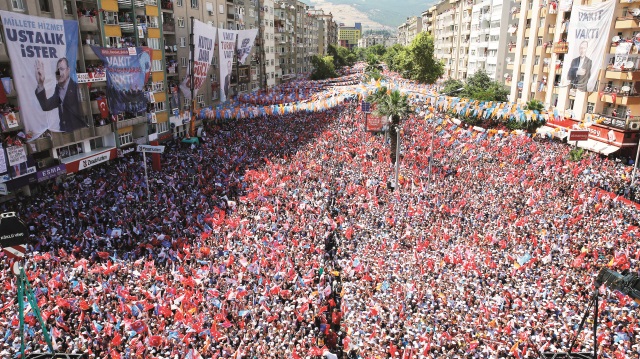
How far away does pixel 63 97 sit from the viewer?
25219 mm

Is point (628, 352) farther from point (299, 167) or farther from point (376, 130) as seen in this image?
point (376, 130)

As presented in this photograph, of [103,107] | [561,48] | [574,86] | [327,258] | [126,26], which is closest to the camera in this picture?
[327,258]

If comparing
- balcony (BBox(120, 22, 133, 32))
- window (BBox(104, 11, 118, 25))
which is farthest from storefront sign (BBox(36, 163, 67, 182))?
balcony (BBox(120, 22, 133, 32))

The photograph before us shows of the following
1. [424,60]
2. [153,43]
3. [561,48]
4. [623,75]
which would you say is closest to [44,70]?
[153,43]

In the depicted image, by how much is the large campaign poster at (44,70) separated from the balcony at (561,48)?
37.8 metres

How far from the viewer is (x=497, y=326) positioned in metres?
14.4

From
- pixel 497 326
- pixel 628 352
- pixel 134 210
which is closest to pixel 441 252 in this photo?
pixel 497 326

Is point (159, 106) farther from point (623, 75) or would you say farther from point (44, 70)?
point (623, 75)

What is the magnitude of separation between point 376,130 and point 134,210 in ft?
65.8

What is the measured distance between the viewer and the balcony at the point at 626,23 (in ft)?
102

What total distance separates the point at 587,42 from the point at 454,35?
157 feet

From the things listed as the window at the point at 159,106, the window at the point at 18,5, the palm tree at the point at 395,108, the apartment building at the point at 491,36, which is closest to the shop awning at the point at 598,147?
the palm tree at the point at 395,108

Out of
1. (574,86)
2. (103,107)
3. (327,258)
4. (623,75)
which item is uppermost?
(623,75)

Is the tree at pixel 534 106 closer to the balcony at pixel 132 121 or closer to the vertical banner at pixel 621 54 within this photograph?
the vertical banner at pixel 621 54
